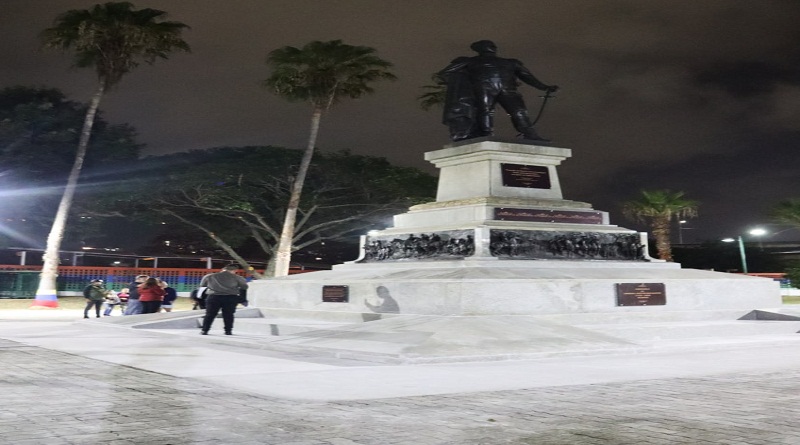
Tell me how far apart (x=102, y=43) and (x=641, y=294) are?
26.0 metres

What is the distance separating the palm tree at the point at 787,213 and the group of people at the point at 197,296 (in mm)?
22923

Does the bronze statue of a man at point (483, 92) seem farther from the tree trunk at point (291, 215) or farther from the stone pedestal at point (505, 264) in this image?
the tree trunk at point (291, 215)

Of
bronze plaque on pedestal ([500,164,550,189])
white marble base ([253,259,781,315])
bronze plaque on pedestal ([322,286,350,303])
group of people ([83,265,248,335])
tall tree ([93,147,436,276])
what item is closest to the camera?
white marble base ([253,259,781,315])

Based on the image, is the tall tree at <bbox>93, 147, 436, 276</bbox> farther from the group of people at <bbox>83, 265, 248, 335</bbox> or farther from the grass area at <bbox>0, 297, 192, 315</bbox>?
the group of people at <bbox>83, 265, 248, 335</bbox>

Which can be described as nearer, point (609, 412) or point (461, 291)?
point (609, 412)

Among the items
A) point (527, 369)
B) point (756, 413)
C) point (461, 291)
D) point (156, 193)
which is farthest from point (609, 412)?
point (156, 193)

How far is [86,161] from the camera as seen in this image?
38.5m

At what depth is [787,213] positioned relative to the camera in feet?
101

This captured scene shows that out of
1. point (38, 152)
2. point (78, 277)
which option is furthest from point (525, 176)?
point (78, 277)

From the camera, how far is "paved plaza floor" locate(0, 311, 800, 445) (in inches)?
205

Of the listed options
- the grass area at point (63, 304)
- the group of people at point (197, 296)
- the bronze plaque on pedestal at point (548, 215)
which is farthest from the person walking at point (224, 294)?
the grass area at point (63, 304)

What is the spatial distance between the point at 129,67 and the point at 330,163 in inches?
524

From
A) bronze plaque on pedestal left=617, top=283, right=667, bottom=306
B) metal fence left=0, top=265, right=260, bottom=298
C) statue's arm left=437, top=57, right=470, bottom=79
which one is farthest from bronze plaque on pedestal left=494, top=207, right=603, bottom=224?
metal fence left=0, top=265, right=260, bottom=298

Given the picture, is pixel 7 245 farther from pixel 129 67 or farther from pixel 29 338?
pixel 29 338
